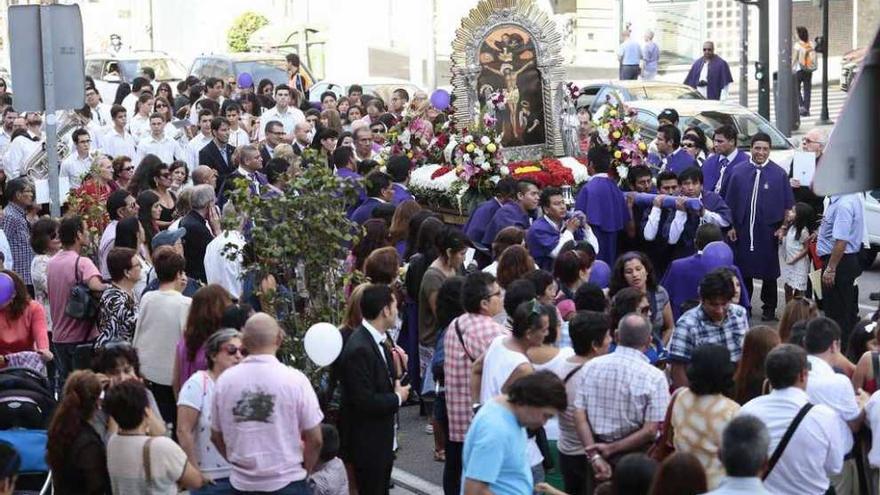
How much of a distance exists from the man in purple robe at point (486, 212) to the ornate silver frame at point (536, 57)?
2.88m

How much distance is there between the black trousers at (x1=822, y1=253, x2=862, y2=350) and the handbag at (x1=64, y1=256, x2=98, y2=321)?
244 inches

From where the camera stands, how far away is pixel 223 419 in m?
8.12

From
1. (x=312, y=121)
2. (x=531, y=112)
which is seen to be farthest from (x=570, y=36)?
(x=531, y=112)

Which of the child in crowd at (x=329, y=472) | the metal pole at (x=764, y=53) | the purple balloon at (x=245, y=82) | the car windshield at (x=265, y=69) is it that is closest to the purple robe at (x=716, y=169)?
the child in crowd at (x=329, y=472)

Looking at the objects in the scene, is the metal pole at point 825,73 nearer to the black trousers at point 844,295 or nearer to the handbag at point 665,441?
the black trousers at point 844,295

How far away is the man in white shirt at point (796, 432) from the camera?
298 inches

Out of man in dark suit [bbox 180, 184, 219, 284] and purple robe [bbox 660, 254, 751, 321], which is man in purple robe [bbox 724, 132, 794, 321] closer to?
purple robe [bbox 660, 254, 751, 321]

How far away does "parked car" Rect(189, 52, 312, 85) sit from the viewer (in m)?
30.0

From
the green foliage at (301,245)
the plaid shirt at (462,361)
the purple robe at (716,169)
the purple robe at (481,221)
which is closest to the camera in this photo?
the plaid shirt at (462,361)

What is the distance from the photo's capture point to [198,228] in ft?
43.1

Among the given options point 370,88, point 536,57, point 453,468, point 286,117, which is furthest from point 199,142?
point 370,88

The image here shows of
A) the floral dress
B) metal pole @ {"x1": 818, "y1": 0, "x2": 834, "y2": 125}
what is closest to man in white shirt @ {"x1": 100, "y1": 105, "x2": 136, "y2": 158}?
the floral dress

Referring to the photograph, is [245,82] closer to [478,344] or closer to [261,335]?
[478,344]

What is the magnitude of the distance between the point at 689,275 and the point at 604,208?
2570mm
